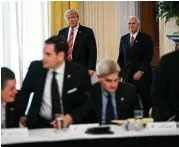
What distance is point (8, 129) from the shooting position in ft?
Answer: 8.82

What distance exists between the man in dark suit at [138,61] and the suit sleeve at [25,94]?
125 centimetres

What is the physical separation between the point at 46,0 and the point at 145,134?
7.97 feet

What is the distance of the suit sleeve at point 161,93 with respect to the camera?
10.1 feet

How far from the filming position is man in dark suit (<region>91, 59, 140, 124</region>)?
2984 millimetres

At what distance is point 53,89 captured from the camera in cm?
290

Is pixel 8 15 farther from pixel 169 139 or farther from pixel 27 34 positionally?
pixel 169 139

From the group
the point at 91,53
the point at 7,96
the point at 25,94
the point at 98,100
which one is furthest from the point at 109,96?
the point at 91,53

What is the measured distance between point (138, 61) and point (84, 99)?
3.70 feet

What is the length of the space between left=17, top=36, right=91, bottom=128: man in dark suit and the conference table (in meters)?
0.17

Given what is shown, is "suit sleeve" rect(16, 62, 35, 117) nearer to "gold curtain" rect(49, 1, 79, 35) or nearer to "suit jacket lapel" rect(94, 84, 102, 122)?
"suit jacket lapel" rect(94, 84, 102, 122)

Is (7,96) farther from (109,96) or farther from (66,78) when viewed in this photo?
(109,96)

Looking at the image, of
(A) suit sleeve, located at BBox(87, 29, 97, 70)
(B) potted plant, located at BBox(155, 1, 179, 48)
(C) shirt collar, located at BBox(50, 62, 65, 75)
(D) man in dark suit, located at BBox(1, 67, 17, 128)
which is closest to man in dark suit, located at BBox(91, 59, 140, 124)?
(C) shirt collar, located at BBox(50, 62, 65, 75)

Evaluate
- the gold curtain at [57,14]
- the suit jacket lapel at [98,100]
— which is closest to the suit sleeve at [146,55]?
the suit jacket lapel at [98,100]

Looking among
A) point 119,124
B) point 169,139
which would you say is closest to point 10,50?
point 119,124
